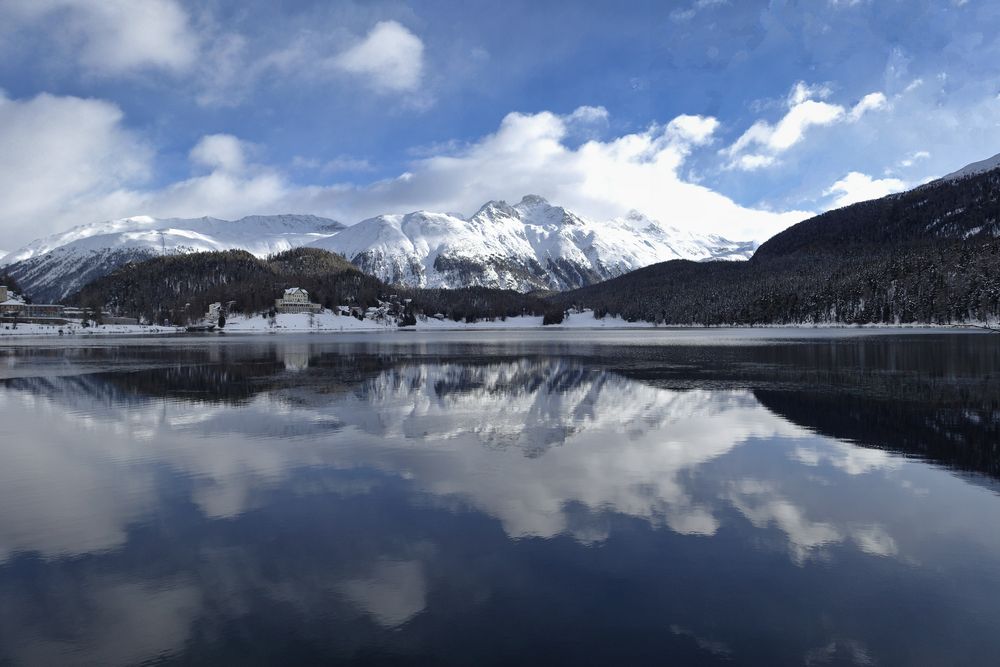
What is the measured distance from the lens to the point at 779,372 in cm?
4691

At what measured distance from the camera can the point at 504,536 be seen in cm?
1301

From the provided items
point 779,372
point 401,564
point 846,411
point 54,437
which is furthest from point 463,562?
point 779,372

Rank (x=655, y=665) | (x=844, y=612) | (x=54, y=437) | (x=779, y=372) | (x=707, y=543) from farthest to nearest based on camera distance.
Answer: (x=779, y=372) < (x=54, y=437) < (x=707, y=543) < (x=844, y=612) < (x=655, y=665)

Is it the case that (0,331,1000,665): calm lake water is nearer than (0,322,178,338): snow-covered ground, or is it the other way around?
(0,331,1000,665): calm lake water

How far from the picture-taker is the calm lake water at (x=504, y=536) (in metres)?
8.92

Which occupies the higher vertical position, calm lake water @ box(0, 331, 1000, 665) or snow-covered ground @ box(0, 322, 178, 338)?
snow-covered ground @ box(0, 322, 178, 338)

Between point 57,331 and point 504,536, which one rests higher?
point 57,331

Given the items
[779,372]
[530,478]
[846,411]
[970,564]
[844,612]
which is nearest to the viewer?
[844,612]

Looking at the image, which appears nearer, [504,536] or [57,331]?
[504,536]

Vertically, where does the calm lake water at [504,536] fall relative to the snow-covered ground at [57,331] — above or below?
below

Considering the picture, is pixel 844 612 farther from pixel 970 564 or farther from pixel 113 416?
pixel 113 416

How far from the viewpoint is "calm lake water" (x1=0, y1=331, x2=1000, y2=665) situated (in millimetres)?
8922

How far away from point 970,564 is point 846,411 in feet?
60.9

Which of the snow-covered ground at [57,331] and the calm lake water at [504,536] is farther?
the snow-covered ground at [57,331]
